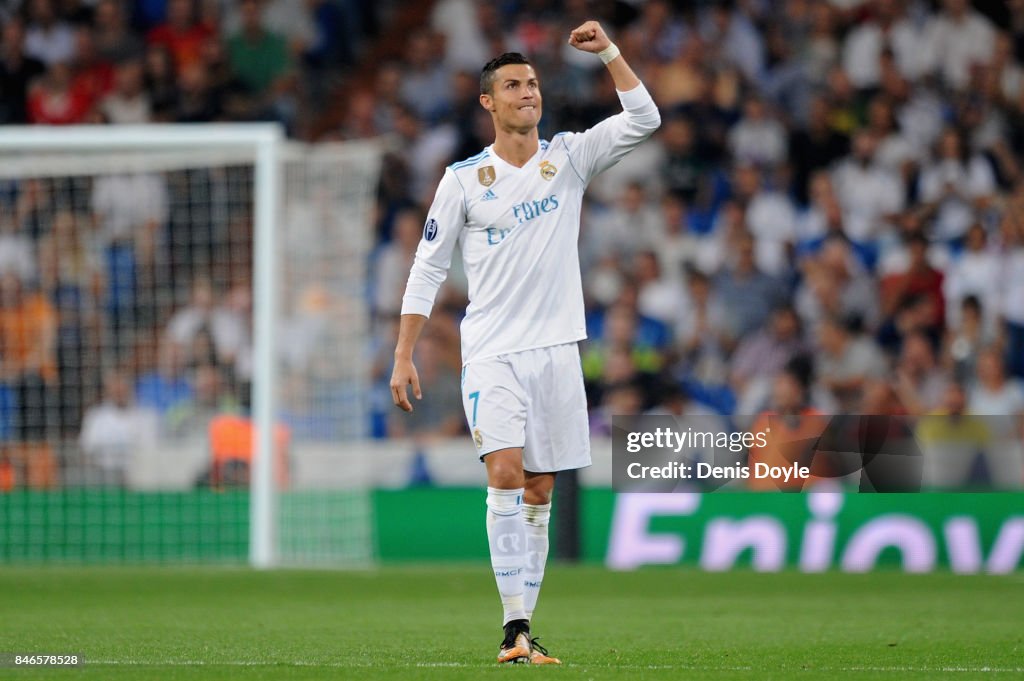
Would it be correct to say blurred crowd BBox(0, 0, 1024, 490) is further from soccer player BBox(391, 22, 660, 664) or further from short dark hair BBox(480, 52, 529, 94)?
short dark hair BBox(480, 52, 529, 94)

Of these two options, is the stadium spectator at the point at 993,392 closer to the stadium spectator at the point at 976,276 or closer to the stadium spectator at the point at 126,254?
the stadium spectator at the point at 976,276

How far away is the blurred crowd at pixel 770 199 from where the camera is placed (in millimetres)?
15484

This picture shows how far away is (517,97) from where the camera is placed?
7.32 metres

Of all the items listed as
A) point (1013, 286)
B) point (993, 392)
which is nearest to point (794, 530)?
point (993, 392)

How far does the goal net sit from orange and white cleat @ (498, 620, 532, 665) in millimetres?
7236

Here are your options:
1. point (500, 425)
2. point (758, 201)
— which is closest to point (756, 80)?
point (758, 201)

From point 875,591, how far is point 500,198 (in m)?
5.37

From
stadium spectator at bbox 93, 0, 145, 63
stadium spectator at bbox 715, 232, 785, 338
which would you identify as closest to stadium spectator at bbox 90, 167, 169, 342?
stadium spectator at bbox 93, 0, 145, 63

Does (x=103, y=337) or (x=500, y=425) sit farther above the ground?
(x=103, y=337)

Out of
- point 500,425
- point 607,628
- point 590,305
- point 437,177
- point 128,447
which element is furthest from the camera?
point 437,177

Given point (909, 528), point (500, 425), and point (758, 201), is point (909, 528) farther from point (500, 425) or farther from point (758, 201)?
point (500, 425)

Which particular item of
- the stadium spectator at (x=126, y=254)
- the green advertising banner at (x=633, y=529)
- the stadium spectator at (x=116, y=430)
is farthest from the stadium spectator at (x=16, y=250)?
the green advertising banner at (x=633, y=529)

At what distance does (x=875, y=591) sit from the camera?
38.1 ft

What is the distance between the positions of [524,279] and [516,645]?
1.51 metres
